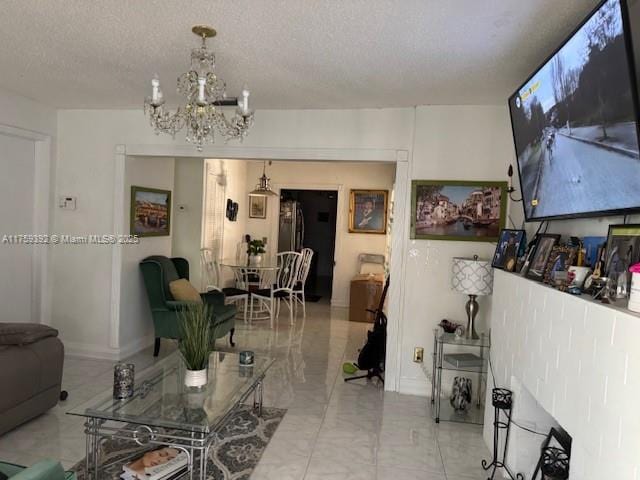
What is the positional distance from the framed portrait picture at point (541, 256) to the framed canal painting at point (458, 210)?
43.2 inches

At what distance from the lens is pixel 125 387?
92.1 inches

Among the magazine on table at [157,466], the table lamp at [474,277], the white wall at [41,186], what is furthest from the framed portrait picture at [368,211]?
the magazine on table at [157,466]

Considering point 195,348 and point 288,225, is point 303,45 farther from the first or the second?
point 288,225

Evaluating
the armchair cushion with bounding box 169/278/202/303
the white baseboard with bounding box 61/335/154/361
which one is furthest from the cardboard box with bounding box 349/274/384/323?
the white baseboard with bounding box 61/335/154/361

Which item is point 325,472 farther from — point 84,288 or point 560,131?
point 84,288

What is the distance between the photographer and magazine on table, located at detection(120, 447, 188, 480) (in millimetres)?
2129

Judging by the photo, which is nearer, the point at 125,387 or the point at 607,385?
the point at 607,385

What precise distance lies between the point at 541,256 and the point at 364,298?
4.31 m

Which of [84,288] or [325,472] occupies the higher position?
[84,288]

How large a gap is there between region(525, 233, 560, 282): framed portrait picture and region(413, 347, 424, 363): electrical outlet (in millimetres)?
1499

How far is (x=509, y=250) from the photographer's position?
2910 millimetres

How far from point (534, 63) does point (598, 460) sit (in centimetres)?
213

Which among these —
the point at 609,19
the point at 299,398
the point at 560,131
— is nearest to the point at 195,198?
the point at 299,398

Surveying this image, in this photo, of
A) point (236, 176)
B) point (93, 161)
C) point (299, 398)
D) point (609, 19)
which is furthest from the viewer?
point (236, 176)
